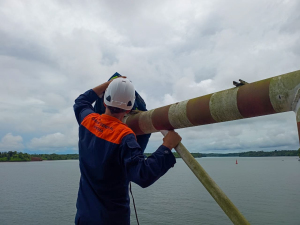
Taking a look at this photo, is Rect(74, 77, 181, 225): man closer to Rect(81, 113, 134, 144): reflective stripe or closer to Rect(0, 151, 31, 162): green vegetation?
Rect(81, 113, 134, 144): reflective stripe

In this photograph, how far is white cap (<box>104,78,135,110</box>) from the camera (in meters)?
2.47

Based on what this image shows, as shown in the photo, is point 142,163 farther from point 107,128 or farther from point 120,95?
point 120,95

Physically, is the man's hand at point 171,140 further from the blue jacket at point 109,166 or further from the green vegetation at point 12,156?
the green vegetation at point 12,156

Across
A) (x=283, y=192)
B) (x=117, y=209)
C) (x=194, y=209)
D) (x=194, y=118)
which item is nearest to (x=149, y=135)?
(x=194, y=118)

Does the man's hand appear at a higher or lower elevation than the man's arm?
higher

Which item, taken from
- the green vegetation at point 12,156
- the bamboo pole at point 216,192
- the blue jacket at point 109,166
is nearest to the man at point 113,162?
the blue jacket at point 109,166

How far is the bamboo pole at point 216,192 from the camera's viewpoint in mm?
2297

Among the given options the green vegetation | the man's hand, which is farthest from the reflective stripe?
the green vegetation

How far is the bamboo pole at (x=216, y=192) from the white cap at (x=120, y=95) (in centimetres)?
77

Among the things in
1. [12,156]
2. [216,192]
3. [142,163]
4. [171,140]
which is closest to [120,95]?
[171,140]

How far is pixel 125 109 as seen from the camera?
8.18ft

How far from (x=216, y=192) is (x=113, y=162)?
1.11 metres

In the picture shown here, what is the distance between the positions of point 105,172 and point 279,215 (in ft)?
87.2

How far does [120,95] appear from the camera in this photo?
2494 mm
